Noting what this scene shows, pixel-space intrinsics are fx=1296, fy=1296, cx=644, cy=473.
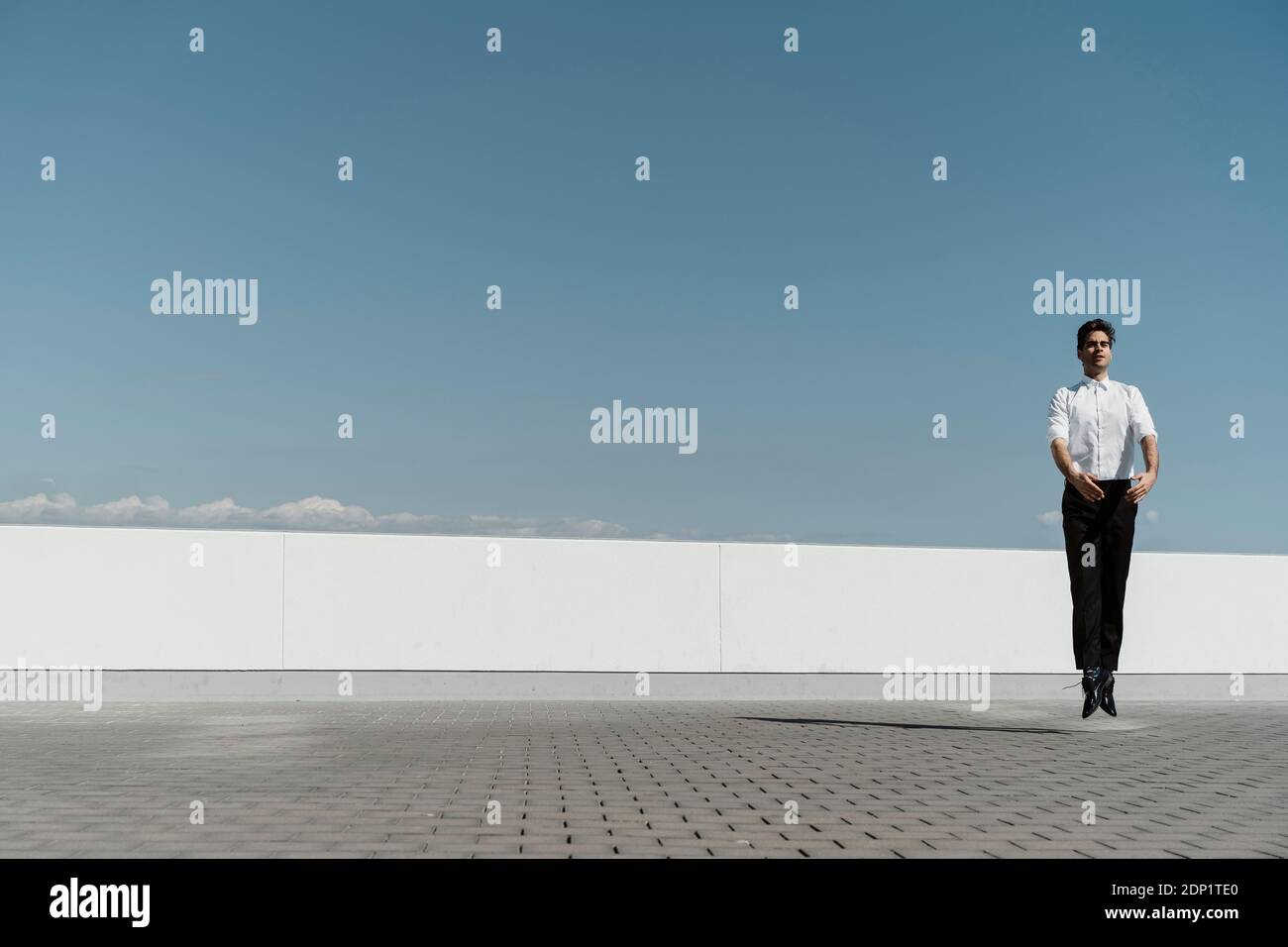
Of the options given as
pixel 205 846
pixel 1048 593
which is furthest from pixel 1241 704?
pixel 205 846

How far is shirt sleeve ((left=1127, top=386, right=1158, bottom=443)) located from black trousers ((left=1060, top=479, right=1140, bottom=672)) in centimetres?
36

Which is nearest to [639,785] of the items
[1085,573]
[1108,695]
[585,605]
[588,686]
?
[1085,573]

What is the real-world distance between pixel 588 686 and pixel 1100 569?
5590 millimetres

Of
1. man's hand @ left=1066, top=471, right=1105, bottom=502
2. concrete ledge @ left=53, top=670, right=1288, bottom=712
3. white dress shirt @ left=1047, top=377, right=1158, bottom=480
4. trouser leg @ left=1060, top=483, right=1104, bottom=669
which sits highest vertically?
white dress shirt @ left=1047, top=377, right=1158, bottom=480

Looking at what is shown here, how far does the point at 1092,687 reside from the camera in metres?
→ 9.51

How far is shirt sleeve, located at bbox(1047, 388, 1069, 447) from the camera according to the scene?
9.48 m

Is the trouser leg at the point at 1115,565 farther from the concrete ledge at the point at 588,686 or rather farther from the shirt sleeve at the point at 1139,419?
the concrete ledge at the point at 588,686

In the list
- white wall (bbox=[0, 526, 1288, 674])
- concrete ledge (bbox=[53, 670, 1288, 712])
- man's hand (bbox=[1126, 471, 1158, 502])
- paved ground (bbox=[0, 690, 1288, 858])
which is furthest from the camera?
white wall (bbox=[0, 526, 1288, 674])

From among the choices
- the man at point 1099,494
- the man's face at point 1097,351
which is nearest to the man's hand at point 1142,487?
the man at point 1099,494

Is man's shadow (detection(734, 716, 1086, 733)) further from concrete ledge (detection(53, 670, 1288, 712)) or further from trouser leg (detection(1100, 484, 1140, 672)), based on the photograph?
concrete ledge (detection(53, 670, 1288, 712))

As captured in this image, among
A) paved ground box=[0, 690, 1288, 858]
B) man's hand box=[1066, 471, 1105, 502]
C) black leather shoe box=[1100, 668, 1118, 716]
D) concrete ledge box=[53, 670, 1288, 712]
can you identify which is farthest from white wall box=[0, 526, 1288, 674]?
man's hand box=[1066, 471, 1105, 502]

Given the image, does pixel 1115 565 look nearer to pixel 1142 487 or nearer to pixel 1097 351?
pixel 1142 487
